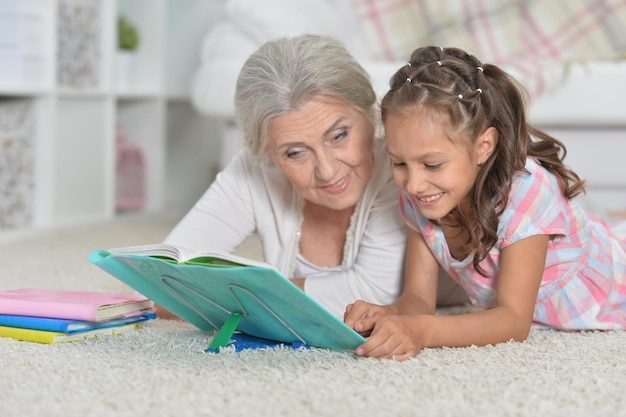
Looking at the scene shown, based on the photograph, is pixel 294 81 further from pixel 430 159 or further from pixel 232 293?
pixel 232 293

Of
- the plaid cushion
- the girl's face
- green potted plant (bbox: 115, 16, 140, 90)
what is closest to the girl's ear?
the girl's face

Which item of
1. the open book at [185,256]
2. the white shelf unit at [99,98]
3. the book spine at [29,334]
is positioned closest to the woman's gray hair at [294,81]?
the open book at [185,256]

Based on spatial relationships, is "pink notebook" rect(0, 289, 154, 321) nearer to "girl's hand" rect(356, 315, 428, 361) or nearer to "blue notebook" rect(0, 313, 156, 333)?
"blue notebook" rect(0, 313, 156, 333)

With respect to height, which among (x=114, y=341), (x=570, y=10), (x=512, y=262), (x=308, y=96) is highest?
(x=570, y=10)

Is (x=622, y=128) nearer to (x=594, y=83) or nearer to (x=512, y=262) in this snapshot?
(x=594, y=83)

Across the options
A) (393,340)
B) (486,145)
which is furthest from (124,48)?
(393,340)

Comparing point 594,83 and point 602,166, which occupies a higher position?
point 594,83

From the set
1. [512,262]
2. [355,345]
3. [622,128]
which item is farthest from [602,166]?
[355,345]

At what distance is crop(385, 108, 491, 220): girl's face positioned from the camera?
4.40ft

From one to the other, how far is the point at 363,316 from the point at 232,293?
0.20m

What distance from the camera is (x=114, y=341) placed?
1.43m

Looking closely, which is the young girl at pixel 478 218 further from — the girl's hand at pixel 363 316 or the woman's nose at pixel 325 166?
the woman's nose at pixel 325 166

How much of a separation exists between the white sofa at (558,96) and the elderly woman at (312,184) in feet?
2.17

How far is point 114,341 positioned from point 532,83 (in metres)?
1.46
